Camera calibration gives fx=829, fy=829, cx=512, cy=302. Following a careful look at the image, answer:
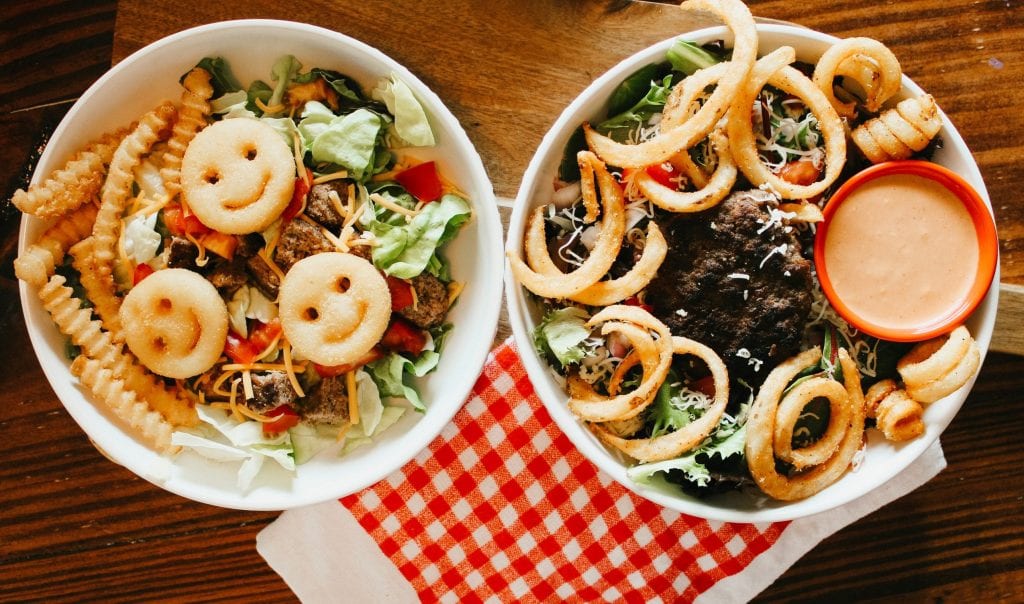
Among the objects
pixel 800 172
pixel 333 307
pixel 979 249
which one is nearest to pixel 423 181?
pixel 333 307

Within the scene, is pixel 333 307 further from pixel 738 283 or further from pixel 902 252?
pixel 902 252

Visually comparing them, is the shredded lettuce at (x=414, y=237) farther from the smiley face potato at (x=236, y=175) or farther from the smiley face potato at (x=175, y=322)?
the smiley face potato at (x=175, y=322)

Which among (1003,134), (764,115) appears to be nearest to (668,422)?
(764,115)

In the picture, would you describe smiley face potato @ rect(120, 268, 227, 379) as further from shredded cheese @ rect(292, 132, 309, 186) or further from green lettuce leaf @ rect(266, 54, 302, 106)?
green lettuce leaf @ rect(266, 54, 302, 106)

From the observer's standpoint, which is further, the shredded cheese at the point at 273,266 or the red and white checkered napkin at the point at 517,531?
the red and white checkered napkin at the point at 517,531

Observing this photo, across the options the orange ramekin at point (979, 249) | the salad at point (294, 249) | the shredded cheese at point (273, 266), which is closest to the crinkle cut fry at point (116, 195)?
the salad at point (294, 249)
